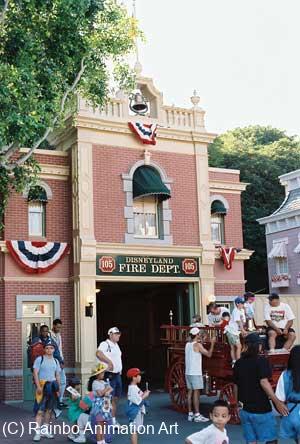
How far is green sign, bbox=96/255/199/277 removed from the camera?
1838 centimetres

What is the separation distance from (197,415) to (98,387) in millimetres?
3438

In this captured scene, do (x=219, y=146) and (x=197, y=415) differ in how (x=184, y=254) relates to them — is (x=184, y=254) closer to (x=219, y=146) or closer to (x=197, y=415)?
(x=197, y=415)

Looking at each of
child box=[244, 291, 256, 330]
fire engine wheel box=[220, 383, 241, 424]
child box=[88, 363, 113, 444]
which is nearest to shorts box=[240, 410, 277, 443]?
child box=[88, 363, 113, 444]

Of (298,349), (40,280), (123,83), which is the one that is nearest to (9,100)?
(123,83)

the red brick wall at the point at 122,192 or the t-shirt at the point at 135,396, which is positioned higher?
the red brick wall at the point at 122,192

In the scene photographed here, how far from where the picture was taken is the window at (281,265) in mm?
31942

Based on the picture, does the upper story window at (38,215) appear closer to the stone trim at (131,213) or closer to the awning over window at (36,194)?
the awning over window at (36,194)

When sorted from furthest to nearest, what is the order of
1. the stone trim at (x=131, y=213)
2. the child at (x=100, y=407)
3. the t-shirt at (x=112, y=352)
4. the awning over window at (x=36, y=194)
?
Answer: 1. the stone trim at (x=131, y=213)
2. the awning over window at (x=36, y=194)
3. the t-shirt at (x=112, y=352)
4. the child at (x=100, y=407)

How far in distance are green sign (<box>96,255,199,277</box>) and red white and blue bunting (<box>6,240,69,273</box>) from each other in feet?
3.99

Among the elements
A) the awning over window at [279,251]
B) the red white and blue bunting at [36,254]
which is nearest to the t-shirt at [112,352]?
the red white and blue bunting at [36,254]

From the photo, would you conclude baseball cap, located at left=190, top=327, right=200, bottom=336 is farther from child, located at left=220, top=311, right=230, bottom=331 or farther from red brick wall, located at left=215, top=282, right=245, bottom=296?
red brick wall, located at left=215, top=282, right=245, bottom=296

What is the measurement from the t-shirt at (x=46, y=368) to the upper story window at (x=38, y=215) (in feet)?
24.2

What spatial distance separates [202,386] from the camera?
43.3 feet

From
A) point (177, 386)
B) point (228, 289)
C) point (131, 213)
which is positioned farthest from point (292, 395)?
point (228, 289)
